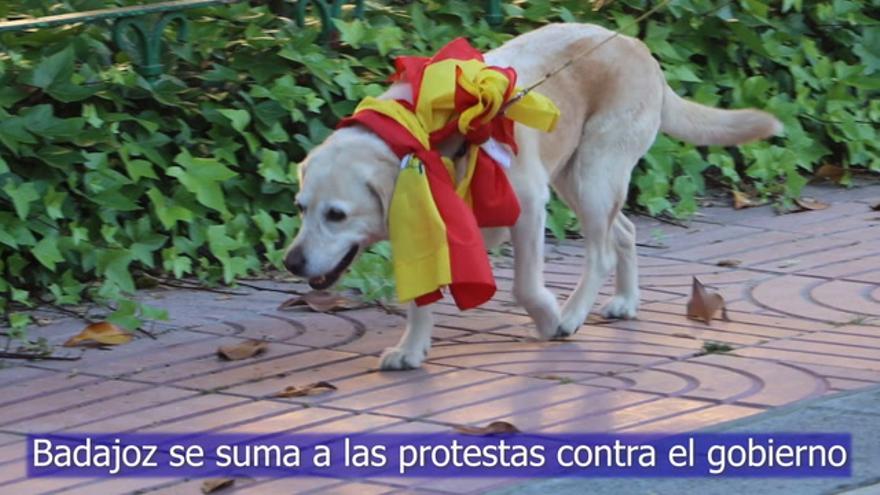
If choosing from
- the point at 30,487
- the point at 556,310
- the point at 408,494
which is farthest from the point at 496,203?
the point at 30,487

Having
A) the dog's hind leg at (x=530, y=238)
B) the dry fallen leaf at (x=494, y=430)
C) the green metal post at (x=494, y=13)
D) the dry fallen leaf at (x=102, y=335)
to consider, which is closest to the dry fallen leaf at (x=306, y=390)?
the dry fallen leaf at (x=494, y=430)

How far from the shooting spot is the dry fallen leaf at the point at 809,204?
7.51 m

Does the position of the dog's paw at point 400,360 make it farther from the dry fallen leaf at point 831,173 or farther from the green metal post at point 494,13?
→ the dry fallen leaf at point 831,173

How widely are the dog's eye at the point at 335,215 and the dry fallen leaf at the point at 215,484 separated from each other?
1092mm

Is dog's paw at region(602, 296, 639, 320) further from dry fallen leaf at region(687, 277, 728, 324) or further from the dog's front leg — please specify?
the dog's front leg

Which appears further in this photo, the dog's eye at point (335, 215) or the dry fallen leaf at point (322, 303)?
the dry fallen leaf at point (322, 303)

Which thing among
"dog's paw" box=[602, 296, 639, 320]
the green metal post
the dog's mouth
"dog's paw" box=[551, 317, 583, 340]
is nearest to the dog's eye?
the dog's mouth

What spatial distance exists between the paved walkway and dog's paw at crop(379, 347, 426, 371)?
0.04 meters

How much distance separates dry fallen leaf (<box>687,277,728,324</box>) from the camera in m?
5.52

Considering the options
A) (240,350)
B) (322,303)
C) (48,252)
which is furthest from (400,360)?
(48,252)

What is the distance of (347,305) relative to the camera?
19.2 feet

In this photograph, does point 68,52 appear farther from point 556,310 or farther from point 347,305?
point 556,310

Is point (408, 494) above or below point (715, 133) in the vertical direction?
below

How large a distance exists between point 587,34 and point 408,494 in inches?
93.9
